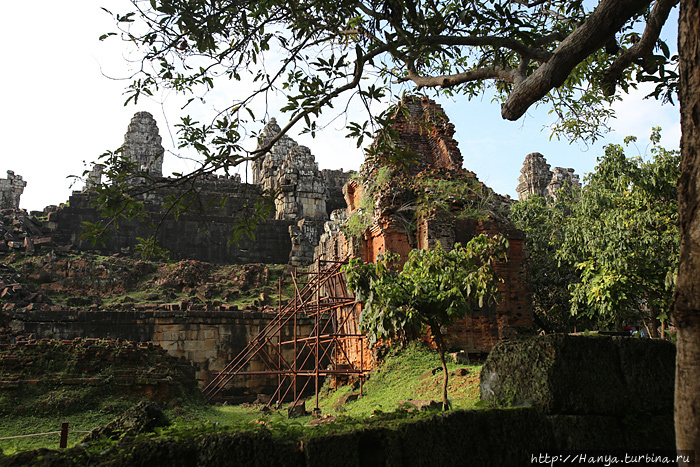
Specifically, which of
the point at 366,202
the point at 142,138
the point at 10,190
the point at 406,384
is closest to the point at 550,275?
the point at 366,202

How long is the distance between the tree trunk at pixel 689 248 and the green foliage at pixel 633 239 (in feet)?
31.4

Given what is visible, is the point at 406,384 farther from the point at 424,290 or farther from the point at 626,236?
the point at 626,236

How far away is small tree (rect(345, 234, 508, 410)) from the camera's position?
7574 mm

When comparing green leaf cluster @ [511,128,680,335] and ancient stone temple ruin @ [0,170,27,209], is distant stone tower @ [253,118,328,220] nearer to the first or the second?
green leaf cluster @ [511,128,680,335]

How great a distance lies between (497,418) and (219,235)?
62.5ft

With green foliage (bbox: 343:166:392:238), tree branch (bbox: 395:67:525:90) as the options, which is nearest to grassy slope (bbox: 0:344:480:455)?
green foliage (bbox: 343:166:392:238)

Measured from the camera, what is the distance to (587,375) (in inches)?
184

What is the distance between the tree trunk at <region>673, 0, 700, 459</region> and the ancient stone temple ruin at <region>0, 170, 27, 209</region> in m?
29.6

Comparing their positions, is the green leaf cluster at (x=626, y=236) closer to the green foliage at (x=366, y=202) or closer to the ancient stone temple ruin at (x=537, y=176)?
the green foliage at (x=366, y=202)

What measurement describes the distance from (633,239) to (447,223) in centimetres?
410

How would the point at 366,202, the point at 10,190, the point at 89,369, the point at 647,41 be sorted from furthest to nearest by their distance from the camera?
1. the point at 10,190
2. the point at 366,202
3. the point at 89,369
4. the point at 647,41

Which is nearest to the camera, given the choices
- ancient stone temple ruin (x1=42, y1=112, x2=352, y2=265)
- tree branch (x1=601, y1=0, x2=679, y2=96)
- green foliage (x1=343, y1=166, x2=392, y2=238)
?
tree branch (x1=601, y1=0, x2=679, y2=96)

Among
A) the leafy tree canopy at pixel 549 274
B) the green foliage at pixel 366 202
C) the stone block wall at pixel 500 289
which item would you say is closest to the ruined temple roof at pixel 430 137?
the green foliage at pixel 366 202

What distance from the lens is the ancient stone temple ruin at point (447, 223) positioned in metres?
11.9
